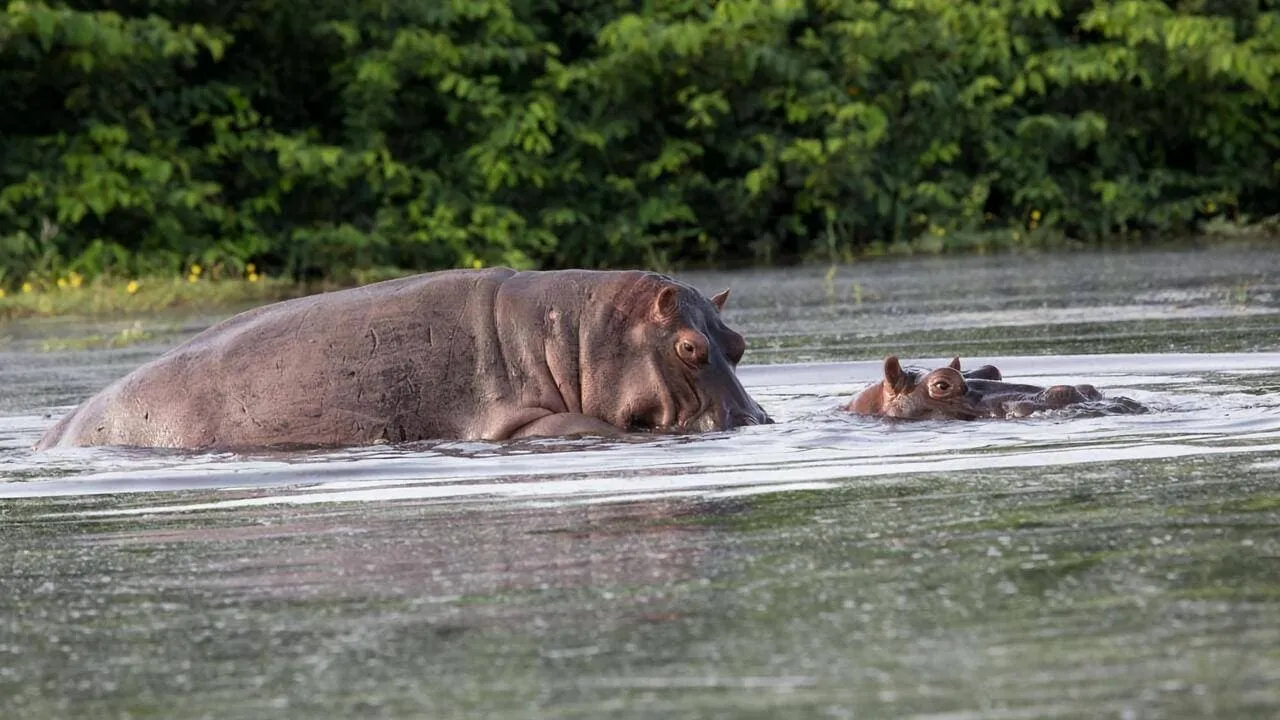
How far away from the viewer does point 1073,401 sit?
5.60m

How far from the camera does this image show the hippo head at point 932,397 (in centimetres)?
583

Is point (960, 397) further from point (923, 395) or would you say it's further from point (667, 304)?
point (667, 304)

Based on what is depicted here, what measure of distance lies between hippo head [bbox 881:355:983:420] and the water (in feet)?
0.55

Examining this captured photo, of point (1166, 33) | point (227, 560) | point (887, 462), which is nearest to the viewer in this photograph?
point (227, 560)

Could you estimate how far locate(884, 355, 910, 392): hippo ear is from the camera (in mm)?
5922

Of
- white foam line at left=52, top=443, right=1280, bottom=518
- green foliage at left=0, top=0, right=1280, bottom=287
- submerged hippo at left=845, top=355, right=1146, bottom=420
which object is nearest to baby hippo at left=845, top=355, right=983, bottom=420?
submerged hippo at left=845, top=355, right=1146, bottom=420

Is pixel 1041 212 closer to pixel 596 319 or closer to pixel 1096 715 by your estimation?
pixel 596 319

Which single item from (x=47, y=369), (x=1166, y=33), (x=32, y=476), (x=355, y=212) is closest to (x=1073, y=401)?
(x=32, y=476)

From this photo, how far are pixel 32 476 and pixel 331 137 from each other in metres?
11.1

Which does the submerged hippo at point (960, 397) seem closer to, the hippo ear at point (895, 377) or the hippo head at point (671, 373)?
the hippo ear at point (895, 377)

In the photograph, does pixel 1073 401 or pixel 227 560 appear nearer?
pixel 227 560

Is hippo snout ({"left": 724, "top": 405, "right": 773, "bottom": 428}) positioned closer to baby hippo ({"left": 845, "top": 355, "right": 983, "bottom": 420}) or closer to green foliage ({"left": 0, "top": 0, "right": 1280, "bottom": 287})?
baby hippo ({"left": 845, "top": 355, "right": 983, "bottom": 420})

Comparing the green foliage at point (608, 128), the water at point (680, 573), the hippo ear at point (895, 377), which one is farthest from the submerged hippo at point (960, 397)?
the green foliage at point (608, 128)

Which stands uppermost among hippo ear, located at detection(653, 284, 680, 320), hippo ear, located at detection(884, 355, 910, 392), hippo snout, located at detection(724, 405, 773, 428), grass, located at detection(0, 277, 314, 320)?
hippo ear, located at detection(653, 284, 680, 320)
